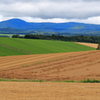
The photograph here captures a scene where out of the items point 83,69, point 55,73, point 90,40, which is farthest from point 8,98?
point 90,40

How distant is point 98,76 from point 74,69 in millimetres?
6871

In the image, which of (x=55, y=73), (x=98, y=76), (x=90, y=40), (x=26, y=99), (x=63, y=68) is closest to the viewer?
(x=26, y=99)

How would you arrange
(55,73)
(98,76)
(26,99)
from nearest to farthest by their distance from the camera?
(26,99) → (98,76) → (55,73)

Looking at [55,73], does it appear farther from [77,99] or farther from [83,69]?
[77,99]

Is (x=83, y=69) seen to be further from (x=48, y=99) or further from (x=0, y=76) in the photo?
(x=48, y=99)

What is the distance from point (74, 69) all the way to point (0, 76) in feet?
36.6

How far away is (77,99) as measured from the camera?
15039 mm

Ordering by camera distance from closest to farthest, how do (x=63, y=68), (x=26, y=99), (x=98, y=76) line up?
1. (x=26, y=99)
2. (x=98, y=76)
3. (x=63, y=68)

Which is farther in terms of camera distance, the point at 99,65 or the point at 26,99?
the point at 99,65

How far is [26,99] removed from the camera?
14.9m

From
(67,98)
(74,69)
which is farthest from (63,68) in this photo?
(67,98)

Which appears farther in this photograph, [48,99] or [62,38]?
[62,38]

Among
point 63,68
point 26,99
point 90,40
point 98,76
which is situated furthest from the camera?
point 90,40

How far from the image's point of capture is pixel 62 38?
5896 inches
